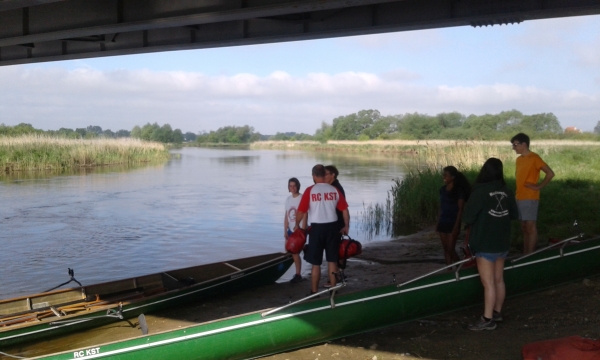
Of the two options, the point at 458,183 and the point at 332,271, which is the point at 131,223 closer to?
the point at 332,271

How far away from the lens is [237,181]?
34375 mm

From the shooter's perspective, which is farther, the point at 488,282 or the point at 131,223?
the point at 131,223

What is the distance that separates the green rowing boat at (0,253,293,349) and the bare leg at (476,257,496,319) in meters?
4.11

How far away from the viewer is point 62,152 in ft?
135

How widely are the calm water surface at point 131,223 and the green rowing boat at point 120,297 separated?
1.92m

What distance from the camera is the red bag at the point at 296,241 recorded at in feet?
28.0

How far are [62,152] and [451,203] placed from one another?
3733cm

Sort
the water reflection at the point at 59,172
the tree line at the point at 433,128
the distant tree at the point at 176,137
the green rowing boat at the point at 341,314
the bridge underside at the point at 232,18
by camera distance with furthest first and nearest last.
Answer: the distant tree at the point at 176,137, the tree line at the point at 433,128, the water reflection at the point at 59,172, the bridge underside at the point at 232,18, the green rowing boat at the point at 341,314

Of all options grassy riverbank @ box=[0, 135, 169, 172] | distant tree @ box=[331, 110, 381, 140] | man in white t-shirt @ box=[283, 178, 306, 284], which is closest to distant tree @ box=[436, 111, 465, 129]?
distant tree @ box=[331, 110, 381, 140]

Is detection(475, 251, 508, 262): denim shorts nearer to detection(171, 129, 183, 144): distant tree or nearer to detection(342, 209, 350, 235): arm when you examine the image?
detection(342, 209, 350, 235): arm

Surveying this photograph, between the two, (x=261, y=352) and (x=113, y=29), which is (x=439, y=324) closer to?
(x=261, y=352)

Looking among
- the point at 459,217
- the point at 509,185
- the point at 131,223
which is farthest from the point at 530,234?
the point at 131,223

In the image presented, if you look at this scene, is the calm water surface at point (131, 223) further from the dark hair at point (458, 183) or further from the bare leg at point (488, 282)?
the bare leg at point (488, 282)

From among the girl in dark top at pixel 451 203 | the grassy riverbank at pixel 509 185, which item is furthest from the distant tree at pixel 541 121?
the girl in dark top at pixel 451 203
